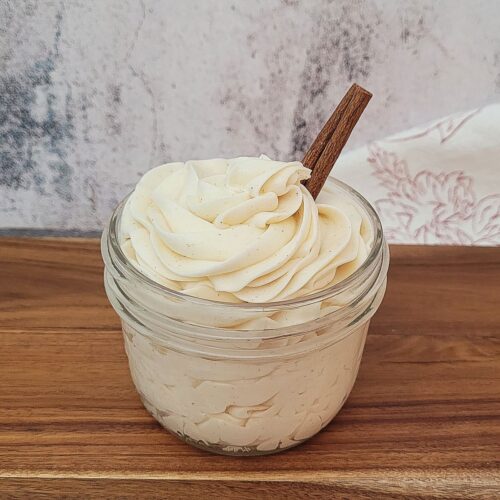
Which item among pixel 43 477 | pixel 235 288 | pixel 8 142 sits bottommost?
pixel 43 477

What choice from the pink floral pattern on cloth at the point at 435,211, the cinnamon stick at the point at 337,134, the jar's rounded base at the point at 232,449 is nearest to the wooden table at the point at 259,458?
the jar's rounded base at the point at 232,449

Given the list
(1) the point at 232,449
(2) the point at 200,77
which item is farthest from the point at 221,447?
(2) the point at 200,77

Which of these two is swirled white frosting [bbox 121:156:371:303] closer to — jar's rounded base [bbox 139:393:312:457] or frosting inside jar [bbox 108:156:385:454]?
frosting inside jar [bbox 108:156:385:454]

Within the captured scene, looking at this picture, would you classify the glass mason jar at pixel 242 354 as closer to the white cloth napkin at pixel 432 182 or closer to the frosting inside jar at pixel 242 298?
the frosting inside jar at pixel 242 298

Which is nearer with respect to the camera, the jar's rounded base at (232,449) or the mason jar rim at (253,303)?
the mason jar rim at (253,303)

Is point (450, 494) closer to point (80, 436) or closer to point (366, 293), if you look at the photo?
point (366, 293)

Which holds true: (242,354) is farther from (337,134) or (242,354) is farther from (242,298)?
(337,134)

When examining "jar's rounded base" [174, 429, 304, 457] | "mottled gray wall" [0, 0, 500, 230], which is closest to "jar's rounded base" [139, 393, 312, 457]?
"jar's rounded base" [174, 429, 304, 457]

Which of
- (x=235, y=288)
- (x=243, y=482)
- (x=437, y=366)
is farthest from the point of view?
(x=437, y=366)

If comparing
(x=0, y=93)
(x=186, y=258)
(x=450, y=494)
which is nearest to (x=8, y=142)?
(x=0, y=93)
